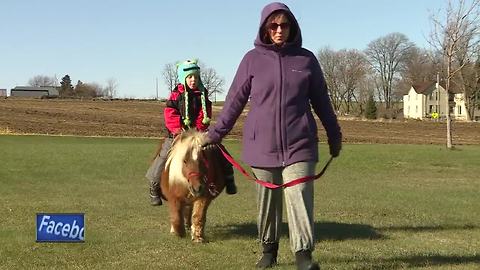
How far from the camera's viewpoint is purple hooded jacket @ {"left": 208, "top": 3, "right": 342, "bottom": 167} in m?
5.09

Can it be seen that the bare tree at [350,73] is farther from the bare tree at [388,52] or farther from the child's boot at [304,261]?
the child's boot at [304,261]

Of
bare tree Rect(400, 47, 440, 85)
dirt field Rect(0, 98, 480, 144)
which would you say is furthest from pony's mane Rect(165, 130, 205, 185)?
bare tree Rect(400, 47, 440, 85)

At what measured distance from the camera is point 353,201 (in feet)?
38.8

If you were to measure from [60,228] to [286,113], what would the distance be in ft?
9.40

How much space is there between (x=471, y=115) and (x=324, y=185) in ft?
261

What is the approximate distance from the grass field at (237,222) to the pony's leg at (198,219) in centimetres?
13

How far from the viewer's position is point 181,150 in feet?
22.0

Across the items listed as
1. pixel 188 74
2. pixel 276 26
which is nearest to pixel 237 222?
pixel 188 74

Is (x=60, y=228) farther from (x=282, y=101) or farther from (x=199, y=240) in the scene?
(x=282, y=101)

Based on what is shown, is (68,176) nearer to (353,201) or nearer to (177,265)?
(353,201)

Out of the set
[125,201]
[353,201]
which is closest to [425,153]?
[353,201]

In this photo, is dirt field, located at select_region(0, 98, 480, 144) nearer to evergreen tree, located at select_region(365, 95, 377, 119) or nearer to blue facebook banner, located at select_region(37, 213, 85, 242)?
evergreen tree, located at select_region(365, 95, 377, 119)

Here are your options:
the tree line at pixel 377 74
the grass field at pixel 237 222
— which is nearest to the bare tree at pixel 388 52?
the tree line at pixel 377 74

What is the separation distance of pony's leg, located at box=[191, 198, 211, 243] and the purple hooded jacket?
184cm
